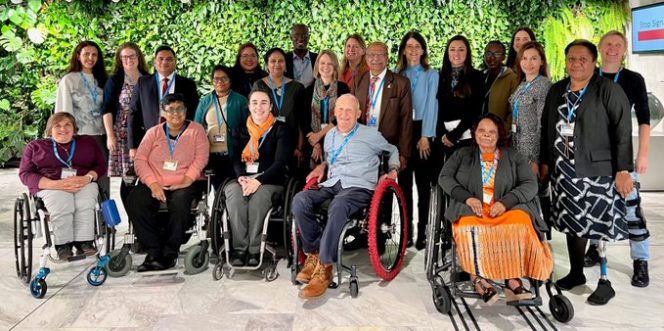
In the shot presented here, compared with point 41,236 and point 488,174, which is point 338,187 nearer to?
point 488,174

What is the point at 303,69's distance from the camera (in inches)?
179

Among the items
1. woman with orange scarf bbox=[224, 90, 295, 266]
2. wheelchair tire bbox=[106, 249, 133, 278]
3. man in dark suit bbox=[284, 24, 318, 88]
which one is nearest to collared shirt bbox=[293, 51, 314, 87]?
Result: man in dark suit bbox=[284, 24, 318, 88]

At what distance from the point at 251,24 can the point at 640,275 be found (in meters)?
5.44

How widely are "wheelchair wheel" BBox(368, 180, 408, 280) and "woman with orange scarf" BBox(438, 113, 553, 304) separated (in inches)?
14.0

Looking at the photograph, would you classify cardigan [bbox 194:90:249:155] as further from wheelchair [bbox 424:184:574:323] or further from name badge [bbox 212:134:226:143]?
wheelchair [bbox 424:184:574:323]

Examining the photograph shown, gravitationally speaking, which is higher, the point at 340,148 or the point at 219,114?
the point at 219,114

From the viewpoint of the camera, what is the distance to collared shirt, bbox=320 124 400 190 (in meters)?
3.54

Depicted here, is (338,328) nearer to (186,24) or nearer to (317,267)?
(317,267)

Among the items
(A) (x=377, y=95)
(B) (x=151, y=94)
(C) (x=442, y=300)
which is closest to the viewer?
(C) (x=442, y=300)

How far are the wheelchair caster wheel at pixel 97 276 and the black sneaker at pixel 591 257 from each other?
285cm

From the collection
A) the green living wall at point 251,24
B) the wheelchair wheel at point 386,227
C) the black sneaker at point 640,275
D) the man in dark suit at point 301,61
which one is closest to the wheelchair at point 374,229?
the wheelchair wheel at point 386,227

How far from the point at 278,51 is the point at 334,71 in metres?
0.43

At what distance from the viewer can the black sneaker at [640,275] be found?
3.38m

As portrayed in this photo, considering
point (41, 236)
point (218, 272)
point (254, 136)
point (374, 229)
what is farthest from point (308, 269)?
point (41, 236)
